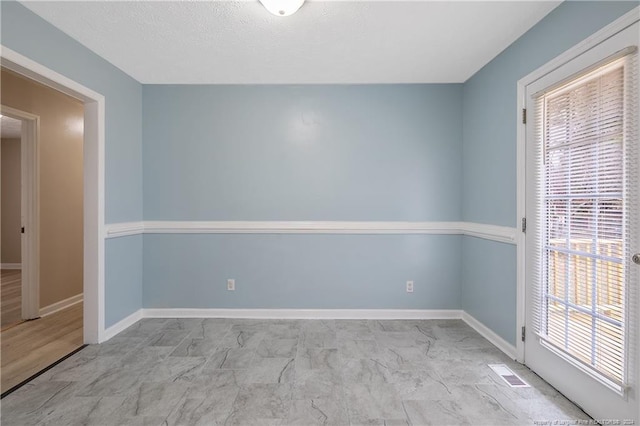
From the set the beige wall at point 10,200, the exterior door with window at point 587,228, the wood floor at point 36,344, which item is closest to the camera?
the exterior door with window at point 587,228

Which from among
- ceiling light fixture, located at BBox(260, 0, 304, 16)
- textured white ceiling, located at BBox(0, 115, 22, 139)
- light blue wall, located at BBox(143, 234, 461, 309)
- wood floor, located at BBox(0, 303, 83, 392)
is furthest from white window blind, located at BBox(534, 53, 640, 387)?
textured white ceiling, located at BBox(0, 115, 22, 139)

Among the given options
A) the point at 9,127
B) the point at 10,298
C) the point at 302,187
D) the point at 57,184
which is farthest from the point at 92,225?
the point at 9,127

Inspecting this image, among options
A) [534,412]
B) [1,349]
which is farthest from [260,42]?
[1,349]

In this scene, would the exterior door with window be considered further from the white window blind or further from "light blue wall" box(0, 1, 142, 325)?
"light blue wall" box(0, 1, 142, 325)

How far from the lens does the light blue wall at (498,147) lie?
191 cm

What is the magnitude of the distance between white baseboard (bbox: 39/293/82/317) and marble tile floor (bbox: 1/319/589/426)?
1306 millimetres

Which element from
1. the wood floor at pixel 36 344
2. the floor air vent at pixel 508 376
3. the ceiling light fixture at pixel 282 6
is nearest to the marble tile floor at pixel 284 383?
the floor air vent at pixel 508 376

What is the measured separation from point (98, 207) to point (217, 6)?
6.61 feet

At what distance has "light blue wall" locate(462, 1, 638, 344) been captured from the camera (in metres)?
1.91

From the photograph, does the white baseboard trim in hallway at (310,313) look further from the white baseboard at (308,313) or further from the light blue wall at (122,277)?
the light blue wall at (122,277)

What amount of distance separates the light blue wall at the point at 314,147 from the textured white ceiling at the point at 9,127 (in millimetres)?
3429

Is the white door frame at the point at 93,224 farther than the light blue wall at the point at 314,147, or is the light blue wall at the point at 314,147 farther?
the light blue wall at the point at 314,147

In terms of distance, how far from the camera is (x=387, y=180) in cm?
323

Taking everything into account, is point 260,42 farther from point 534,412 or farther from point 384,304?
point 534,412
